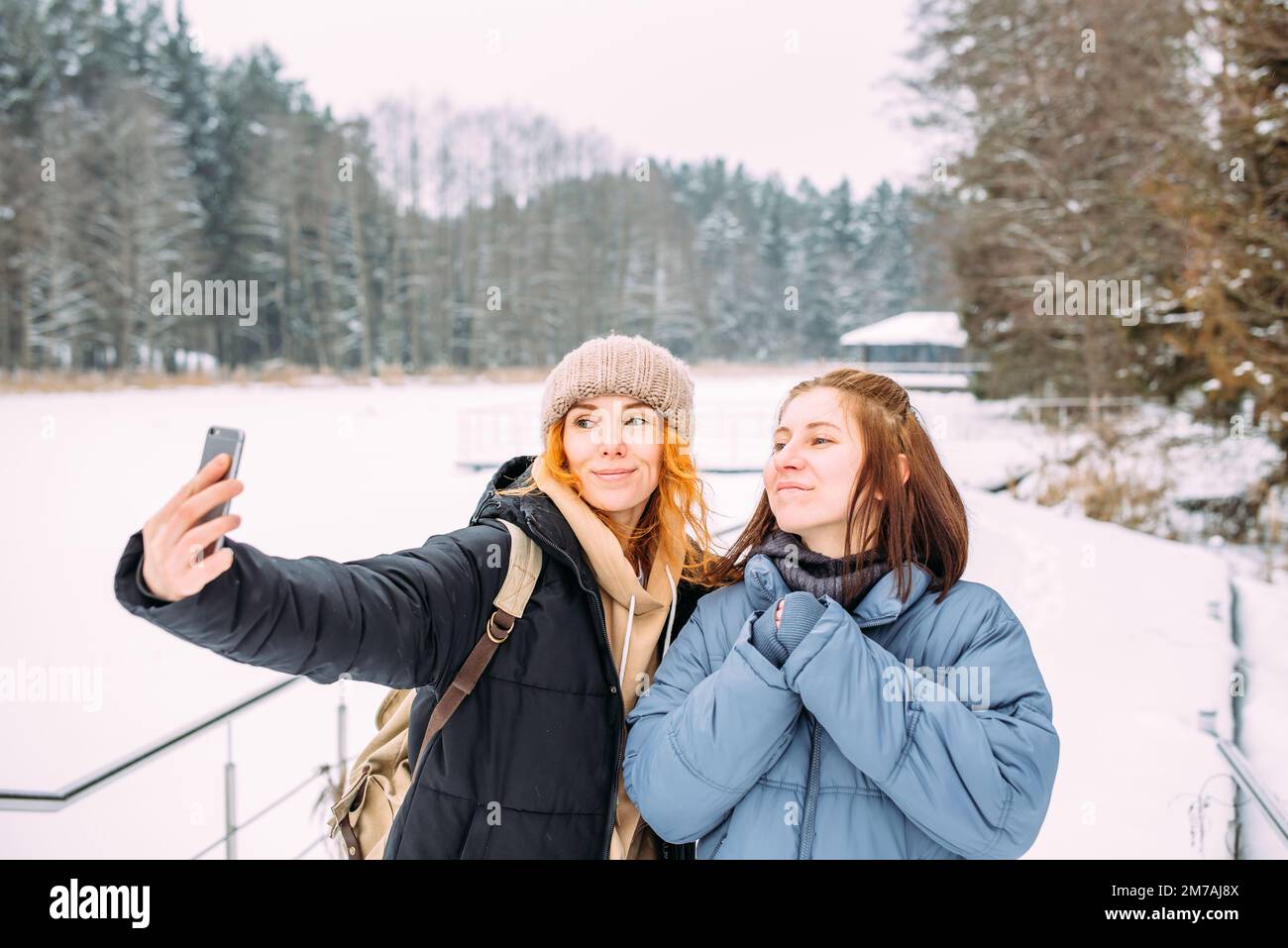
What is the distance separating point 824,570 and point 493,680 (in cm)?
64

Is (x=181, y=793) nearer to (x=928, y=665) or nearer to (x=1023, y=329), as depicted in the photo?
(x=928, y=665)

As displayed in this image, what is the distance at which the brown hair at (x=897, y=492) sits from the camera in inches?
62.8

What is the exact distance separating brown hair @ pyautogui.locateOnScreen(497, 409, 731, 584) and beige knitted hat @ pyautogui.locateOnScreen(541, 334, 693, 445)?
0.04 meters

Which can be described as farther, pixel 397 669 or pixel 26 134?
pixel 26 134

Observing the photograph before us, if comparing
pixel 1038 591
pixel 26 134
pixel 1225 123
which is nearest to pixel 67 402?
pixel 26 134

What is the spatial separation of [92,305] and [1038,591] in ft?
94.0

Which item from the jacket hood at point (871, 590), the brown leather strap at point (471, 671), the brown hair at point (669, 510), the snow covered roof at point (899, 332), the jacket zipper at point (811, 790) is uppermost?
the snow covered roof at point (899, 332)

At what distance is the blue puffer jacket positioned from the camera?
1322 mm

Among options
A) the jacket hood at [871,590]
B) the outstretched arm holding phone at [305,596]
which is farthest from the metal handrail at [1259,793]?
the outstretched arm holding phone at [305,596]

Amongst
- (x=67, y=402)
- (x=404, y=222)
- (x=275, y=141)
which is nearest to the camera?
(x=67, y=402)

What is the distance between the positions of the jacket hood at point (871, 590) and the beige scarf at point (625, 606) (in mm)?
214

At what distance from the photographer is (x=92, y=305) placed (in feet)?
85.5

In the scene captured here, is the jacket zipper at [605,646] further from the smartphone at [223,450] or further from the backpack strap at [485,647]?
the smartphone at [223,450]

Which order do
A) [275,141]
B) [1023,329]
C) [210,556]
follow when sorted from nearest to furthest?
[210,556] → [1023,329] → [275,141]
